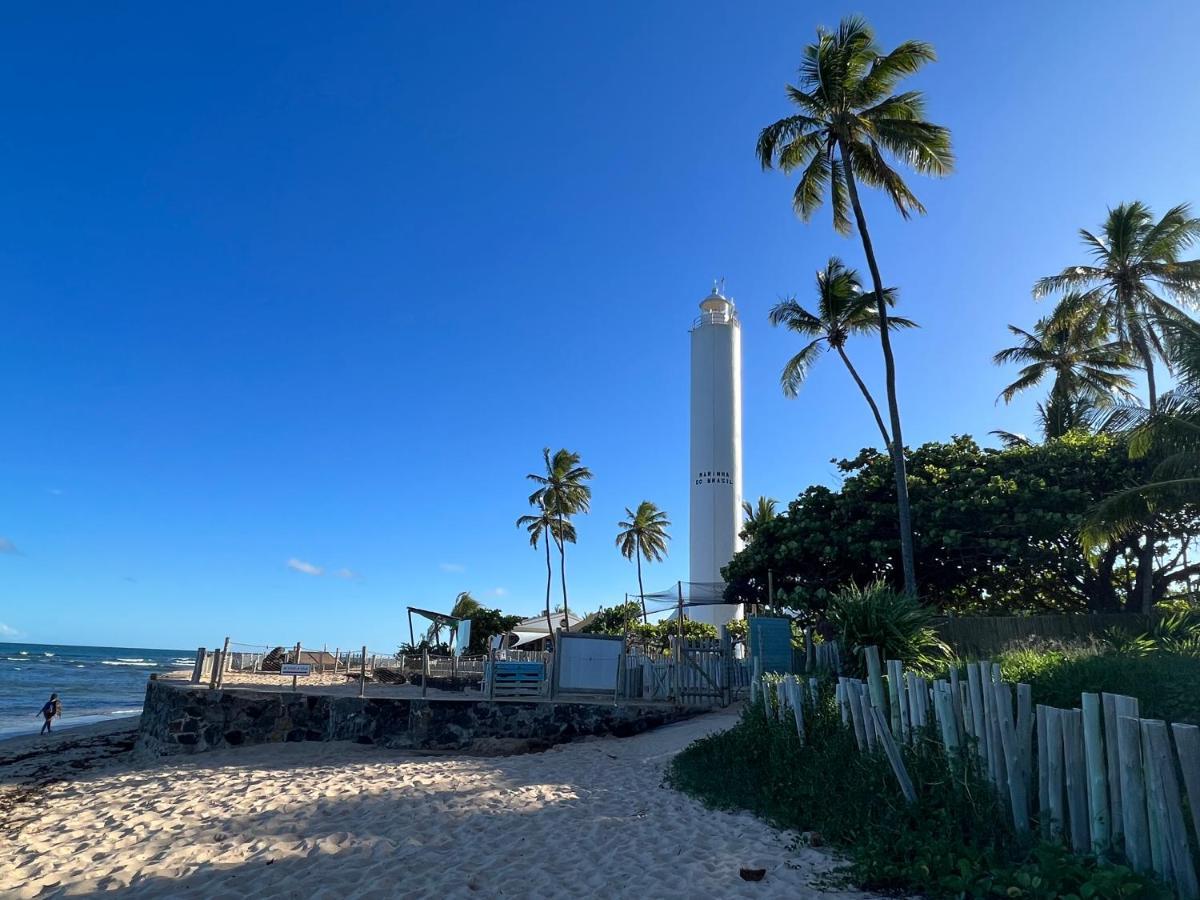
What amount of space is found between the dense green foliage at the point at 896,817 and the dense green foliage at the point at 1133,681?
176cm

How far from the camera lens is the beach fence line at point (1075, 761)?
405cm

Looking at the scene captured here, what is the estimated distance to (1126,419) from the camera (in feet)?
48.8

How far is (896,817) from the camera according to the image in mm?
5773

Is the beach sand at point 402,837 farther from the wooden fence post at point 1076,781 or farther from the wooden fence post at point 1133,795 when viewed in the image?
the wooden fence post at point 1133,795

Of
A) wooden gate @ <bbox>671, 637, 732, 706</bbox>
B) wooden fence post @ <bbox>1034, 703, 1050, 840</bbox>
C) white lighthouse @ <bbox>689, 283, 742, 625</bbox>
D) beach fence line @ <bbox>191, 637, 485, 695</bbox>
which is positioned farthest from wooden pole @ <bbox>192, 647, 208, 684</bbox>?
white lighthouse @ <bbox>689, 283, 742, 625</bbox>

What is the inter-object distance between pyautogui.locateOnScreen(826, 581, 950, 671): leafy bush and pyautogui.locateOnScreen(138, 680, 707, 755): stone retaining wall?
5.45 metres

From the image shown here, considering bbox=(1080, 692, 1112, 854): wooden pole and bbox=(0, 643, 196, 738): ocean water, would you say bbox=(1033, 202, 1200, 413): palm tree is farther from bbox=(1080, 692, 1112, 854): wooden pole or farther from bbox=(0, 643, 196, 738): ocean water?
bbox=(0, 643, 196, 738): ocean water

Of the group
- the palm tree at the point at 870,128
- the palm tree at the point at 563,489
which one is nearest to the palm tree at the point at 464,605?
the palm tree at the point at 563,489

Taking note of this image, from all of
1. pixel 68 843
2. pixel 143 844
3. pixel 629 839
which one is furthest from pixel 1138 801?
pixel 68 843

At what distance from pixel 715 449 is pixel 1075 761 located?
1410 inches

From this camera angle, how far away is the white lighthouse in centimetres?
3884

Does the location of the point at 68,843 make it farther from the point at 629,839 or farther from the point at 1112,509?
the point at 1112,509

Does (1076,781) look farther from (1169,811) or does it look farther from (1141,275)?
(1141,275)

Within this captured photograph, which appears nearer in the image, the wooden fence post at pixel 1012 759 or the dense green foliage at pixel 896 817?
the dense green foliage at pixel 896 817
